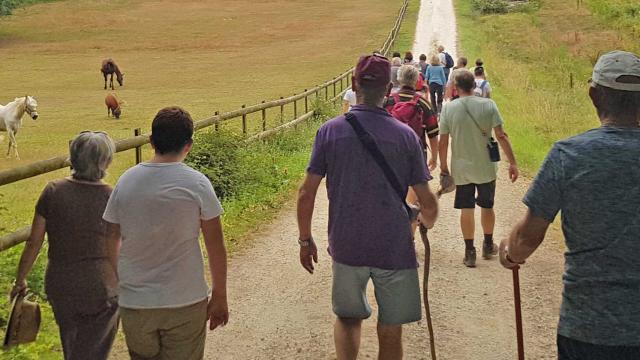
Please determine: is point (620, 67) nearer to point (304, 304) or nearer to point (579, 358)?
point (579, 358)

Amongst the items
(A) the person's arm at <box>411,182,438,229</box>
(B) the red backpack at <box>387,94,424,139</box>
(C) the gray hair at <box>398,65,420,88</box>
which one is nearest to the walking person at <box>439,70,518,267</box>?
(B) the red backpack at <box>387,94,424,139</box>

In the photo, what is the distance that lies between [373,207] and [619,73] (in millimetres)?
1394

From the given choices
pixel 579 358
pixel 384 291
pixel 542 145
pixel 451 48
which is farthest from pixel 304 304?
pixel 451 48

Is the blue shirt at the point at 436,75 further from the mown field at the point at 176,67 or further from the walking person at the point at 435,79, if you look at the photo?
the mown field at the point at 176,67

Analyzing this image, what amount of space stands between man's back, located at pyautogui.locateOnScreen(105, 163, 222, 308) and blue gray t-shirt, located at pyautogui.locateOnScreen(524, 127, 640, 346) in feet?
5.26

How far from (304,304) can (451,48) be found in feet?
105

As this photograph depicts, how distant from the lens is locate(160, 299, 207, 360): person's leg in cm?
355

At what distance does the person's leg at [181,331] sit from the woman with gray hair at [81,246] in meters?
0.57

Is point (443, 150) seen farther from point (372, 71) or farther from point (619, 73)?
point (619, 73)

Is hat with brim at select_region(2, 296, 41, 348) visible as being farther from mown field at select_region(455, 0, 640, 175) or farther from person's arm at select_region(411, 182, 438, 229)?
mown field at select_region(455, 0, 640, 175)

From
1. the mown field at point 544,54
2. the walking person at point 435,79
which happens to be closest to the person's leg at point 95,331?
the mown field at point 544,54

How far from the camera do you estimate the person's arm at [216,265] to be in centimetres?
362

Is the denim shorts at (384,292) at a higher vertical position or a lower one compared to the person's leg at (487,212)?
higher

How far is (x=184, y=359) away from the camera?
360 centimetres
